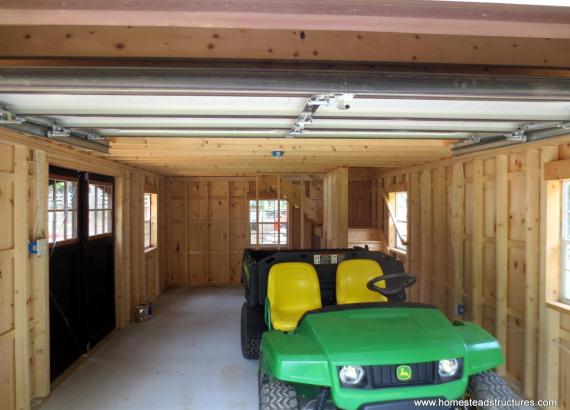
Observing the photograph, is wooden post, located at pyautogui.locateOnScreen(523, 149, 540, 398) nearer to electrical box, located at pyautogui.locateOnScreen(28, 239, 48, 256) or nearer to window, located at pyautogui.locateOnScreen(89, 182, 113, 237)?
electrical box, located at pyautogui.locateOnScreen(28, 239, 48, 256)

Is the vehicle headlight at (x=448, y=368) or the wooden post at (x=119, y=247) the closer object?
the vehicle headlight at (x=448, y=368)

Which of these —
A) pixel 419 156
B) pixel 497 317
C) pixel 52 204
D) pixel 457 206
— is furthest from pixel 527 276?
pixel 52 204

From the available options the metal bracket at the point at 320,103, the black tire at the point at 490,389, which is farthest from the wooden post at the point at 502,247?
the metal bracket at the point at 320,103

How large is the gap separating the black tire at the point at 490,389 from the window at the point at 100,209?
4.34m

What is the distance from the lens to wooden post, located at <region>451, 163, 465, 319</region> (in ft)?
15.4

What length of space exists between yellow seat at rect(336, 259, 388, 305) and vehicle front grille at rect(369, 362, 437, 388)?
1669 millimetres

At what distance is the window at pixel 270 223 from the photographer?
28.6 feet

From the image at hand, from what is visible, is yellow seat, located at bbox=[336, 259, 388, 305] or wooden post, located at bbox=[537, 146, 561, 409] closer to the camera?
wooden post, located at bbox=[537, 146, 561, 409]

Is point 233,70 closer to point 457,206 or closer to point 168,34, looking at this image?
point 168,34

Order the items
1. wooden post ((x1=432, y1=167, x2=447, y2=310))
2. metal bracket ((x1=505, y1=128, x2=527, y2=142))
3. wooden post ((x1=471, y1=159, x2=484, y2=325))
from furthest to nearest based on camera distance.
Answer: wooden post ((x1=432, y1=167, x2=447, y2=310)), wooden post ((x1=471, y1=159, x2=484, y2=325)), metal bracket ((x1=505, y1=128, x2=527, y2=142))

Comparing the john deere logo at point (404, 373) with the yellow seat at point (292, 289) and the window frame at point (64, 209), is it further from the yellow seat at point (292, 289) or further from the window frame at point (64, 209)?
the window frame at point (64, 209)

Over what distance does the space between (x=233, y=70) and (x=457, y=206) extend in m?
3.94

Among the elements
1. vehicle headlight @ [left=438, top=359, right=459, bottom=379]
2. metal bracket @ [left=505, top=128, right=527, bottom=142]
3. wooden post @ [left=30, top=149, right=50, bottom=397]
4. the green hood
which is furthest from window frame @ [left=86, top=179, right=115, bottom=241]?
metal bracket @ [left=505, top=128, right=527, bottom=142]

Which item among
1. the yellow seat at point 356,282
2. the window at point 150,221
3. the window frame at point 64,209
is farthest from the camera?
the window at point 150,221
